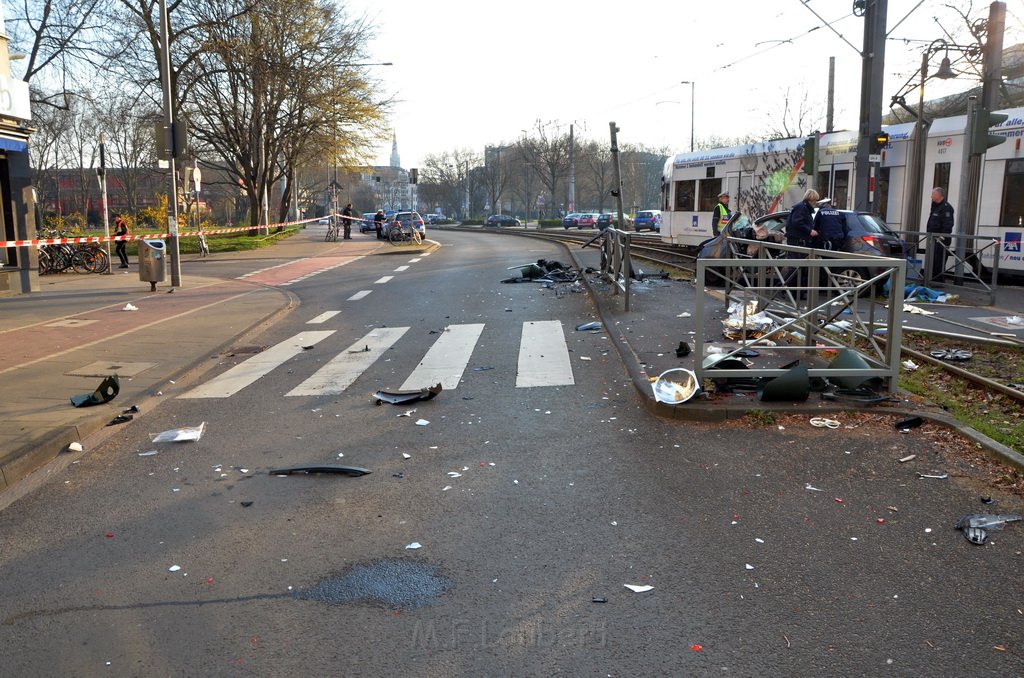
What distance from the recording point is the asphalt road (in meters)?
3.35

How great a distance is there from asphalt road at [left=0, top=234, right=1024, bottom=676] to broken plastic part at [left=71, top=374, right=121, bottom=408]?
3.03ft

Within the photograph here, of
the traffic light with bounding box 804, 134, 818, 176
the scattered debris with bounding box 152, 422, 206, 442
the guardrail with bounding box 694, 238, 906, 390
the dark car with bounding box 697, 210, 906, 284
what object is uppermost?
the traffic light with bounding box 804, 134, 818, 176

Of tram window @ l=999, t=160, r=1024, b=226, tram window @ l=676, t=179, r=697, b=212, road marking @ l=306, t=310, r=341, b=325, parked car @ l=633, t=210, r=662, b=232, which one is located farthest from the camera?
parked car @ l=633, t=210, r=662, b=232

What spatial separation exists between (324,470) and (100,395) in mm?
3381

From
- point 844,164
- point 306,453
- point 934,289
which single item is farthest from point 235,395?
point 844,164

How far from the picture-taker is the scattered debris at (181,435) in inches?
266

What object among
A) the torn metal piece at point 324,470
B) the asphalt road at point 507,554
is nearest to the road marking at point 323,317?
the asphalt road at point 507,554

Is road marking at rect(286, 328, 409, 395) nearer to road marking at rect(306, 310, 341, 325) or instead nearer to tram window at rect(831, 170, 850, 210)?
road marking at rect(306, 310, 341, 325)

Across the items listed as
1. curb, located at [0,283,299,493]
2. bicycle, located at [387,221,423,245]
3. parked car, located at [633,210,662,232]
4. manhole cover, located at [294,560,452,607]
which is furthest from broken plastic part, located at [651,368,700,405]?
parked car, located at [633,210,662,232]

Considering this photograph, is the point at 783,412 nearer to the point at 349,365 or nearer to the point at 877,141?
the point at 349,365

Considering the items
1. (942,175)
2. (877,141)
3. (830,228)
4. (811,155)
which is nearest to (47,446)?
(830,228)

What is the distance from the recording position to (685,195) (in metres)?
27.0

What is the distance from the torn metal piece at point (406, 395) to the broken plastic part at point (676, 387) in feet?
6.87

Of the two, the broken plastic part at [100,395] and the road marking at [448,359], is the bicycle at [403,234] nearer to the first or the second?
the road marking at [448,359]
